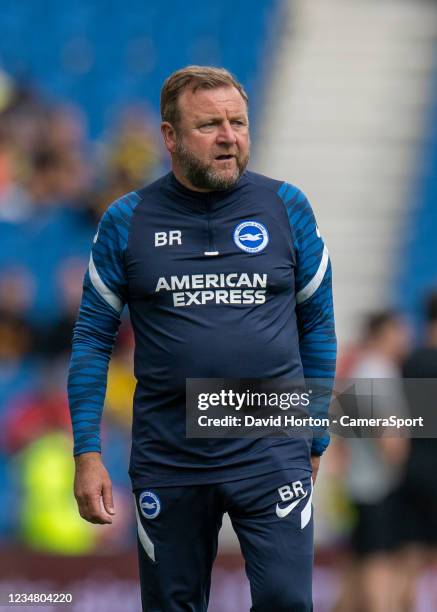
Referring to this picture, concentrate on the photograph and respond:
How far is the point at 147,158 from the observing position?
34.9 feet

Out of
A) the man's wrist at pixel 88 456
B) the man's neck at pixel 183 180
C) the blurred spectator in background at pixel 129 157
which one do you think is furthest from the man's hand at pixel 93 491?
the blurred spectator in background at pixel 129 157

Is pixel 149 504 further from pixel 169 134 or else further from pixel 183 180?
pixel 169 134

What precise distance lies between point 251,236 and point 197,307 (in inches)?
10.2

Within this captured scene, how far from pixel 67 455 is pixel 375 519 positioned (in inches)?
88.0

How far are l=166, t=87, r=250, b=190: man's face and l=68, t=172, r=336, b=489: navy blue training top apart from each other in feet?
0.28

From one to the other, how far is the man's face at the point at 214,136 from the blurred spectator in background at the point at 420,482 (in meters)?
2.79

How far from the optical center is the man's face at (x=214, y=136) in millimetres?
3809

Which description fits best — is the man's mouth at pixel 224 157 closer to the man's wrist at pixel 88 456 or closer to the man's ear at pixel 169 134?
the man's ear at pixel 169 134

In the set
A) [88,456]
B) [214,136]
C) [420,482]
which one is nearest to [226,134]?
[214,136]

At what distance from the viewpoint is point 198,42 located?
1184 cm

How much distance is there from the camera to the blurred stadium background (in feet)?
29.8

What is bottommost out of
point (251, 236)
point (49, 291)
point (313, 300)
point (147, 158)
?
point (313, 300)

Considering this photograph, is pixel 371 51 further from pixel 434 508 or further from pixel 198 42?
pixel 434 508

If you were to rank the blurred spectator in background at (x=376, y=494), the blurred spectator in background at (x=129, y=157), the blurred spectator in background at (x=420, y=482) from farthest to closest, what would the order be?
1. the blurred spectator in background at (x=129, y=157)
2. the blurred spectator in background at (x=376, y=494)
3. the blurred spectator in background at (x=420, y=482)
